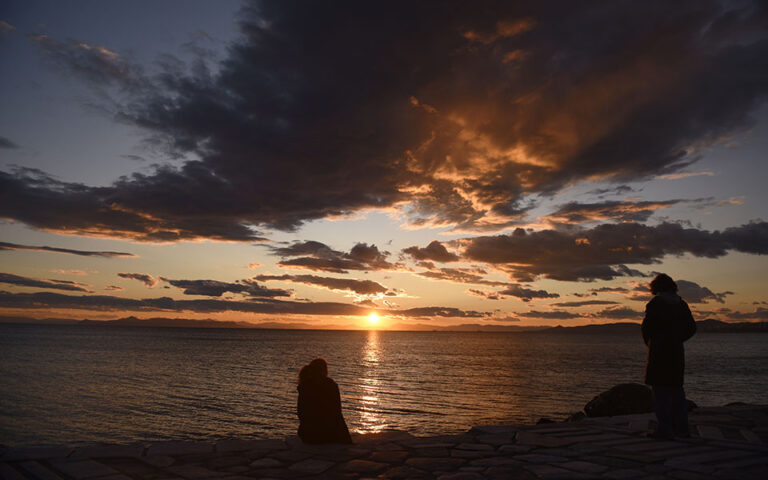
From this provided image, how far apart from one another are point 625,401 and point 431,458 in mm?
11279

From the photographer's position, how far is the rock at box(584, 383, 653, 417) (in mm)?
14734

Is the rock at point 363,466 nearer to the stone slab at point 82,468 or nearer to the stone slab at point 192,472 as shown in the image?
the stone slab at point 192,472

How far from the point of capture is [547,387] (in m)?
35.7

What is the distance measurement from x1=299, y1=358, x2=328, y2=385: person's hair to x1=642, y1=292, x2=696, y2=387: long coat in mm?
5333

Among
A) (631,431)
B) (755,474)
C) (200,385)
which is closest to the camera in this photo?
(755,474)

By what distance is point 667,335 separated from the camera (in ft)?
25.3

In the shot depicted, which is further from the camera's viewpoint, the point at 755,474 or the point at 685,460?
the point at 685,460

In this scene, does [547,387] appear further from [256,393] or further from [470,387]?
[256,393]

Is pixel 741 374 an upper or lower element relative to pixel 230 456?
lower

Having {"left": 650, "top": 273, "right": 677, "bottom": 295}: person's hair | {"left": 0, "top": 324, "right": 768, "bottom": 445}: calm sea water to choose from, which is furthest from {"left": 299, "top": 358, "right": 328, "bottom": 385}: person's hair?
{"left": 0, "top": 324, "right": 768, "bottom": 445}: calm sea water

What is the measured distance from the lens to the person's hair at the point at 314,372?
8.05 m

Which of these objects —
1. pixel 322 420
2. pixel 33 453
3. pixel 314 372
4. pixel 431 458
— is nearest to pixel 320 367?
pixel 314 372

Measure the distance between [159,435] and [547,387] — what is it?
90.4 feet

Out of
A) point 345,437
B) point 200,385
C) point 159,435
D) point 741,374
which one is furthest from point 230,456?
point 741,374
